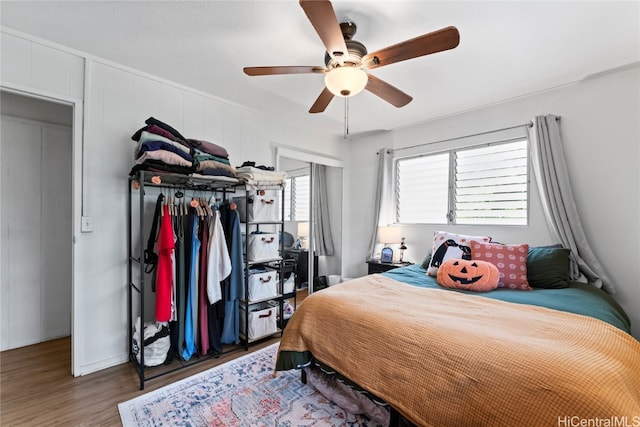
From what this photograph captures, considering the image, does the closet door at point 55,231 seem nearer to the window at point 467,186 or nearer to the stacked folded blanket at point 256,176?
the stacked folded blanket at point 256,176

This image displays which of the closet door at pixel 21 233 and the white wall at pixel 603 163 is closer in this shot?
the white wall at pixel 603 163

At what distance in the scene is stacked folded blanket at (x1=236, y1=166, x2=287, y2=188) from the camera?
253cm

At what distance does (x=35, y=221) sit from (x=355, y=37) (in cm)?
350

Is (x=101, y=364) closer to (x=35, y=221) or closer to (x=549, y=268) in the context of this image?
(x=35, y=221)

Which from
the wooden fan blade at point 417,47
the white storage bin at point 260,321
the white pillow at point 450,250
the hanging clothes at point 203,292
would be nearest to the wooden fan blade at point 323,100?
the wooden fan blade at point 417,47

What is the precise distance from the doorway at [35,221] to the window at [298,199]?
238cm

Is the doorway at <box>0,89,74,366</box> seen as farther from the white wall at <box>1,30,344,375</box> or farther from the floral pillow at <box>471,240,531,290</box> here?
the floral pillow at <box>471,240,531,290</box>

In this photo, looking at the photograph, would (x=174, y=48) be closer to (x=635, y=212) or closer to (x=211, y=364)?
(x=211, y=364)

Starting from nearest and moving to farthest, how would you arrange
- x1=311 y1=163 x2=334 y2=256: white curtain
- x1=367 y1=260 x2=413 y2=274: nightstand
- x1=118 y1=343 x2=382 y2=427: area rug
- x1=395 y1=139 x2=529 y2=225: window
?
x1=118 y1=343 x2=382 y2=427: area rug, x1=395 y1=139 x2=529 y2=225: window, x1=367 y1=260 x2=413 y2=274: nightstand, x1=311 y1=163 x2=334 y2=256: white curtain

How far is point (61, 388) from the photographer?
6.43 ft

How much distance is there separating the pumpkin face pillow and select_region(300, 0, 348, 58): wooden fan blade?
5.89 ft

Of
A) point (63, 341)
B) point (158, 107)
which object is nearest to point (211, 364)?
point (63, 341)

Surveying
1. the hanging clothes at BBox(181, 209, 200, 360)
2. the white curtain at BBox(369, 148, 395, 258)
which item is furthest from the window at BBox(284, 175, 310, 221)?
the hanging clothes at BBox(181, 209, 200, 360)

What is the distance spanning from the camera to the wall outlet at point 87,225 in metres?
2.14
